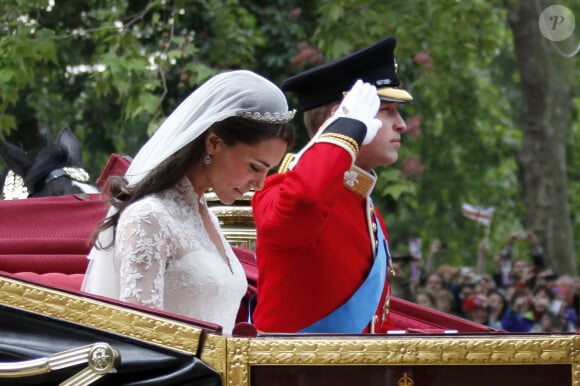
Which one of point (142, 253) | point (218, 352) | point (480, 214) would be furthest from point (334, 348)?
point (480, 214)

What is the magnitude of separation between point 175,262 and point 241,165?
32 centimetres

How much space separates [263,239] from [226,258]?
0.11 meters

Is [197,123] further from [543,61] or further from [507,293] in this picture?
[543,61]

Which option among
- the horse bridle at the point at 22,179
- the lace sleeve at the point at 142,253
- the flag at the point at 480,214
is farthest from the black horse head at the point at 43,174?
the flag at the point at 480,214

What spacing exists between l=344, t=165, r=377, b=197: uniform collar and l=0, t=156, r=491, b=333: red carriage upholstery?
1.44 feet

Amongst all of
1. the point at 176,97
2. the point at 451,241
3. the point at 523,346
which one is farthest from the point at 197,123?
the point at 451,241

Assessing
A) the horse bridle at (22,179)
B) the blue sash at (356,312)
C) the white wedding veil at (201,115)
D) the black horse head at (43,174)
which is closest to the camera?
the white wedding veil at (201,115)

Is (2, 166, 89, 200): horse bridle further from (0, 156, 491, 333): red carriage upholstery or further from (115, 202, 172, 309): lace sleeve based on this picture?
(115, 202, 172, 309): lace sleeve

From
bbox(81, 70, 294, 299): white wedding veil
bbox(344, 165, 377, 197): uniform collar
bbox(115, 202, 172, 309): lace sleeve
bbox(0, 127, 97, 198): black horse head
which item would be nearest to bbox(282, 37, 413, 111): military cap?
bbox(344, 165, 377, 197): uniform collar

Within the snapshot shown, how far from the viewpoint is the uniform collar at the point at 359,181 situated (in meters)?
3.58

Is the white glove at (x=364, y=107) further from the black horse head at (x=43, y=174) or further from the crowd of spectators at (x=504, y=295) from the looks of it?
the crowd of spectators at (x=504, y=295)

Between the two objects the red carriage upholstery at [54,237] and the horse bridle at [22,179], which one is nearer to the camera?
the red carriage upholstery at [54,237]

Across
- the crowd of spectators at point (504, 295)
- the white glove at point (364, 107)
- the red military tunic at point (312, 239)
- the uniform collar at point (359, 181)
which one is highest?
the crowd of spectators at point (504, 295)

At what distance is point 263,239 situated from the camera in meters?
3.21
